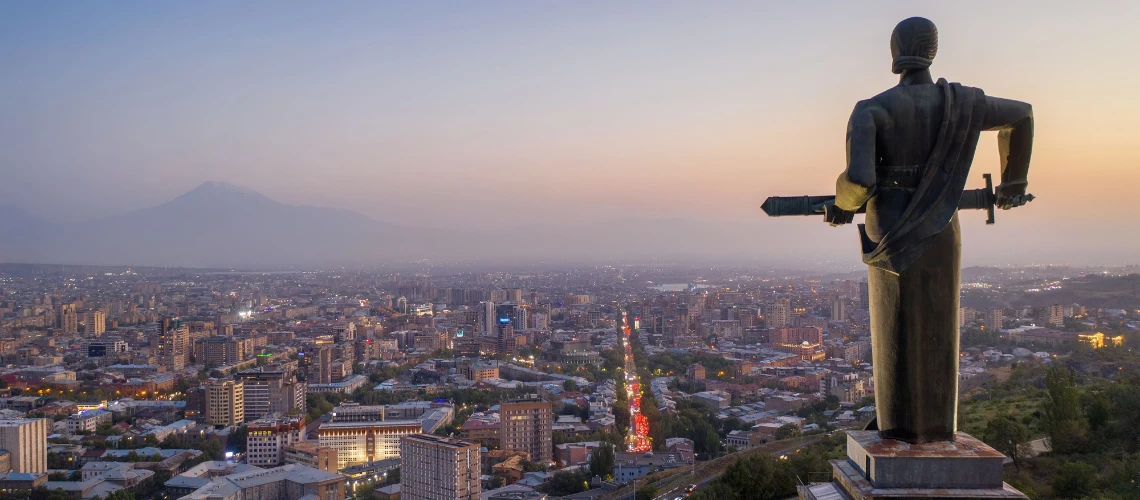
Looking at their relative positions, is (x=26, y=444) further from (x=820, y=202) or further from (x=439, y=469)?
(x=820, y=202)

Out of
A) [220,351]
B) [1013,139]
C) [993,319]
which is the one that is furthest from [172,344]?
[1013,139]

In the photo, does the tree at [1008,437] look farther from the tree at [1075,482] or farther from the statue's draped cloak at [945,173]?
the statue's draped cloak at [945,173]

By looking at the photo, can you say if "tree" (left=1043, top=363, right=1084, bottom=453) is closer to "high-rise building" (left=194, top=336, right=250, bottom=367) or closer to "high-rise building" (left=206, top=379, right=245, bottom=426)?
"high-rise building" (left=206, top=379, right=245, bottom=426)

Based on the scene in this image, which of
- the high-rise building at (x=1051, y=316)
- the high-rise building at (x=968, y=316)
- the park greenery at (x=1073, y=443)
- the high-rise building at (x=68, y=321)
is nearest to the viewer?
the park greenery at (x=1073, y=443)

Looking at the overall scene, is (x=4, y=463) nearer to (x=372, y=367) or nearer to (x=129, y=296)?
(x=372, y=367)

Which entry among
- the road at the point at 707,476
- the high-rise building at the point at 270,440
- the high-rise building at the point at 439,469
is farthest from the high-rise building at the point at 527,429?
the road at the point at 707,476

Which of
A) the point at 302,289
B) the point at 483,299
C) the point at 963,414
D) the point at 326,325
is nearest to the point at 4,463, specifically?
the point at 963,414
